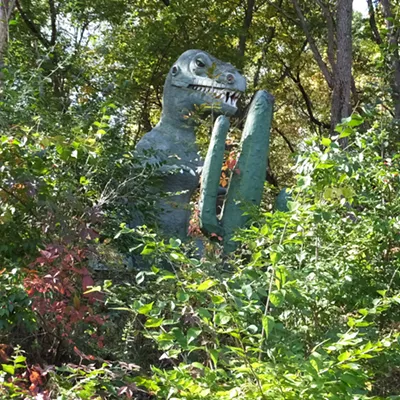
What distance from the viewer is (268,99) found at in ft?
15.3

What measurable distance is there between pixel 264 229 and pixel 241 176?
2187 mm

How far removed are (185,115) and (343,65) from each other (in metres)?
2.44

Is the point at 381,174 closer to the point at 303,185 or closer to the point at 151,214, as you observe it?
the point at 303,185

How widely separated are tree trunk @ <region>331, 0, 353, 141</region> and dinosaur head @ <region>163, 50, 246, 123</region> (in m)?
1.98

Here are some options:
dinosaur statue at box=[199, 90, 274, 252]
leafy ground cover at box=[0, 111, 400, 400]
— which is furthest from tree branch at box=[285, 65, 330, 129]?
leafy ground cover at box=[0, 111, 400, 400]

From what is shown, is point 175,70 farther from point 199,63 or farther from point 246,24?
point 246,24

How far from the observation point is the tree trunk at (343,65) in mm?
7188

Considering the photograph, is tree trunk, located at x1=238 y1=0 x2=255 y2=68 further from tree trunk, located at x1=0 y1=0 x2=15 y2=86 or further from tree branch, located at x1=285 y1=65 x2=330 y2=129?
tree trunk, located at x1=0 y1=0 x2=15 y2=86

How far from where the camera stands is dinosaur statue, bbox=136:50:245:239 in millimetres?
5328

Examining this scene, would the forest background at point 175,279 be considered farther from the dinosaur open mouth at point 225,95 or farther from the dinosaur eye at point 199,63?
the dinosaur eye at point 199,63

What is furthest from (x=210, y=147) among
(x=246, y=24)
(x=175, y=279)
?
(x=246, y=24)

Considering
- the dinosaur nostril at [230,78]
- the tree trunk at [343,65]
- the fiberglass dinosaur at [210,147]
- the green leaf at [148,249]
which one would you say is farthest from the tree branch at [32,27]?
the green leaf at [148,249]

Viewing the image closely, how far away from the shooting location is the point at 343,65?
7.27 meters

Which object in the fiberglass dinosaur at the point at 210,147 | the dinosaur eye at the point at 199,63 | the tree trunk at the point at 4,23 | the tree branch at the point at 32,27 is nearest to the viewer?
the fiberglass dinosaur at the point at 210,147
